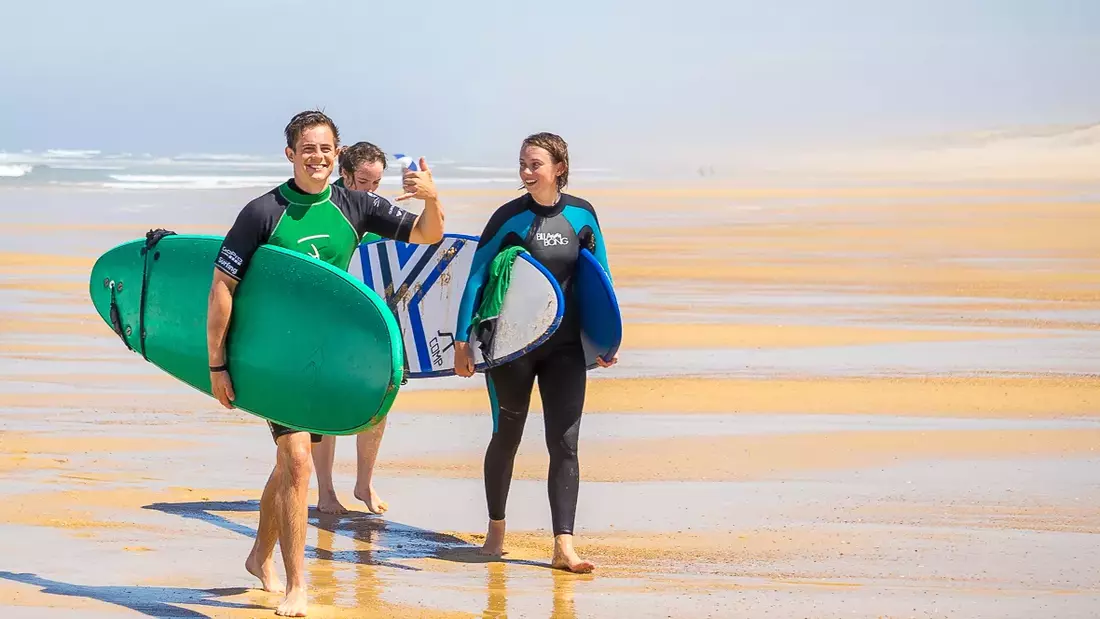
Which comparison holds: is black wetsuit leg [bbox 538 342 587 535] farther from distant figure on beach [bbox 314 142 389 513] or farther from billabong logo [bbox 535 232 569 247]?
distant figure on beach [bbox 314 142 389 513]

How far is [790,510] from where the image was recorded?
Answer: 674cm

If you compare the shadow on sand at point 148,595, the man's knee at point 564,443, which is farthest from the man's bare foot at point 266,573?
the man's knee at point 564,443

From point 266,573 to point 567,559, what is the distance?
1147 millimetres

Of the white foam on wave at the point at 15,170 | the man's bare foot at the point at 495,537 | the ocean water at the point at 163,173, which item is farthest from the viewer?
the white foam on wave at the point at 15,170

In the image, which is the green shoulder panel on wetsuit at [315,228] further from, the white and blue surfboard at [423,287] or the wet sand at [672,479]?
the white and blue surfboard at [423,287]

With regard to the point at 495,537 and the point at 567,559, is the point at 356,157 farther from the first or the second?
the point at 567,559

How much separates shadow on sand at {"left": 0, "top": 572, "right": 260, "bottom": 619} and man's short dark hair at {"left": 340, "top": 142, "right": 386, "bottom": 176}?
215 cm

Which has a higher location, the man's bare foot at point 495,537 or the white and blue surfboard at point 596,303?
the white and blue surfboard at point 596,303

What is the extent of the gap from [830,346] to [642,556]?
6102 millimetres

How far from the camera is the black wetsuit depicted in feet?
16.8

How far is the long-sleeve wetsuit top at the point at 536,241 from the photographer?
5969 millimetres

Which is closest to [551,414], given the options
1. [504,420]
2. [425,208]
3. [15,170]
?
[504,420]

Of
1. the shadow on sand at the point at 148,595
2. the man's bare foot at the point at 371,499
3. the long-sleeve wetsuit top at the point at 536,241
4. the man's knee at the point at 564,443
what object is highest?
the long-sleeve wetsuit top at the point at 536,241

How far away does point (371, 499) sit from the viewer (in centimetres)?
684
